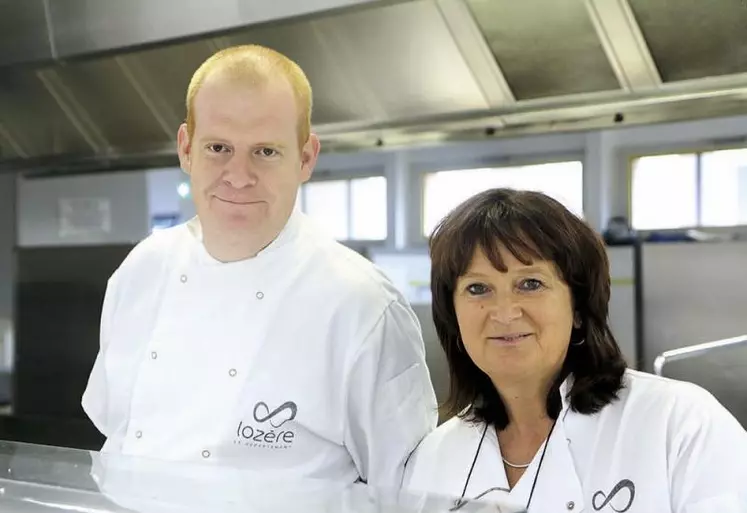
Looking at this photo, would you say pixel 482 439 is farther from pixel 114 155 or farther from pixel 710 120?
pixel 114 155

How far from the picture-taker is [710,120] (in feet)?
5.50

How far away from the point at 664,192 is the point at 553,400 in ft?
3.03

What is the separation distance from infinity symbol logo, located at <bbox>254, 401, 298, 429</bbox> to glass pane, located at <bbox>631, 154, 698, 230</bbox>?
1.02 meters

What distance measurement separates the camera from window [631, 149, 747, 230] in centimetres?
168

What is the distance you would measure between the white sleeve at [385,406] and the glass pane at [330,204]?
1.09 metres

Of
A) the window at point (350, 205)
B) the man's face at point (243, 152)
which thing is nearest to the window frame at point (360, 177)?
the window at point (350, 205)

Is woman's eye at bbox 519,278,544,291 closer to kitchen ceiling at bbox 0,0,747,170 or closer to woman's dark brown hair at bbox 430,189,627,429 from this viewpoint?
woman's dark brown hair at bbox 430,189,627,429

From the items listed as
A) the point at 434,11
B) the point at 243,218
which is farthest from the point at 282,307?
the point at 434,11

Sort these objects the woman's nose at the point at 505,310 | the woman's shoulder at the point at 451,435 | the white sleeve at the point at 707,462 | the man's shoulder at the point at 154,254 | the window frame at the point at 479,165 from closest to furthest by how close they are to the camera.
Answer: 1. the white sleeve at the point at 707,462
2. the woman's nose at the point at 505,310
3. the woman's shoulder at the point at 451,435
4. the man's shoulder at the point at 154,254
5. the window frame at the point at 479,165

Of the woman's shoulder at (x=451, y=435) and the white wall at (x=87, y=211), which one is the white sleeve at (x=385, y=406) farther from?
the white wall at (x=87, y=211)

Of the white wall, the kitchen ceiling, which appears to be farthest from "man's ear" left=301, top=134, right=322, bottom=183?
the white wall

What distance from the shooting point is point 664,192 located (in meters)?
1.78

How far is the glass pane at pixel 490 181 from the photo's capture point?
188cm

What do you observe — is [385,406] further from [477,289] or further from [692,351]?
[692,351]
